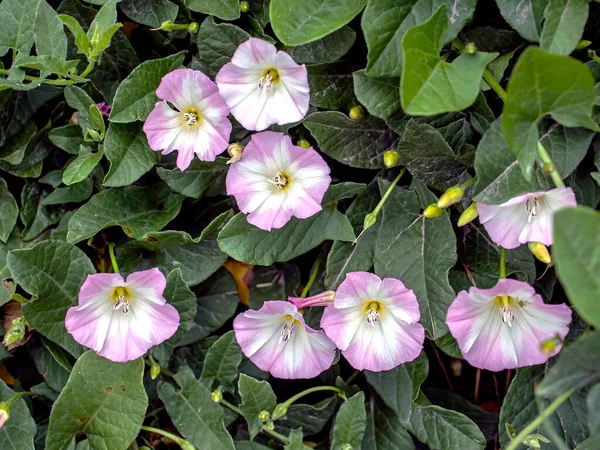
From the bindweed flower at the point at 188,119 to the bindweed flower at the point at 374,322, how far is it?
325 millimetres

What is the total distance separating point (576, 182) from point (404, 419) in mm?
526

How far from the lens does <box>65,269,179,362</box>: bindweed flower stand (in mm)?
1151

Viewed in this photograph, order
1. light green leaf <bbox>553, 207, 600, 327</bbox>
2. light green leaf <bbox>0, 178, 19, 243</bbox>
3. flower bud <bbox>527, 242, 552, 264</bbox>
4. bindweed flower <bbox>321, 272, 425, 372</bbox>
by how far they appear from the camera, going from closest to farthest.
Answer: light green leaf <bbox>553, 207, 600, 327</bbox>, flower bud <bbox>527, 242, 552, 264</bbox>, bindweed flower <bbox>321, 272, 425, 372</bbox>, light green leaf <bbox>0, 178, 19, 243</bbox>

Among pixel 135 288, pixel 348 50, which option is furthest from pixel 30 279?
pixel 348 50

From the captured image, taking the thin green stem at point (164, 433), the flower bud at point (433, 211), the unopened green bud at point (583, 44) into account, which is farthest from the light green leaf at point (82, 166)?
the unopened green bud at point (583, 44)

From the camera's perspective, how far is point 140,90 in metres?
1.16

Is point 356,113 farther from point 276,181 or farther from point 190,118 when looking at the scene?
point 190,118

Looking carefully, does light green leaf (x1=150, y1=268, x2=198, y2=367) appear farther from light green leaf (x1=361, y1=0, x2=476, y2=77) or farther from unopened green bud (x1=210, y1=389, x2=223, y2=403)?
light green leaf (x1=361, y1=0, x2=476, y2=77)

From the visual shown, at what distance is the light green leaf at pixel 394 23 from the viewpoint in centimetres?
99

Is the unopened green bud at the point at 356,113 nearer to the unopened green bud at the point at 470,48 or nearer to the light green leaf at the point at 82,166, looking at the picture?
the unopened green bud at the point at 470,48

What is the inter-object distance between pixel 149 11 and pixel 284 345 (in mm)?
656

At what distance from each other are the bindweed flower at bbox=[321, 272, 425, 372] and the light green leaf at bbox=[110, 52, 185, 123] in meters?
0.46

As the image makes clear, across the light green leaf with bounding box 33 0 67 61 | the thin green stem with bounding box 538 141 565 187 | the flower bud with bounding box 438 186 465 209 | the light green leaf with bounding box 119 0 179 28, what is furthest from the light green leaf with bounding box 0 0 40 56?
the thin green stem with bounding box 538 141 565 187

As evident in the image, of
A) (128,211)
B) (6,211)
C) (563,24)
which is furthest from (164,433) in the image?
(563,24)
